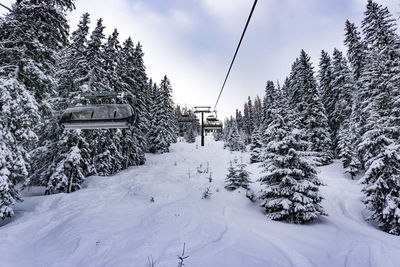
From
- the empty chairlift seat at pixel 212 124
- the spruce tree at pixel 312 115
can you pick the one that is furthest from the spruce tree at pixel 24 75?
the spruce tree at pixel 312 115

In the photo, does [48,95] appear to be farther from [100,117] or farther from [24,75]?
[100,117]

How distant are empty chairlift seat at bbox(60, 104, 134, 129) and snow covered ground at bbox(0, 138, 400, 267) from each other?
10.9ft

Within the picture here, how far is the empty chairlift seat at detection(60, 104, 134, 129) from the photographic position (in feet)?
17.9

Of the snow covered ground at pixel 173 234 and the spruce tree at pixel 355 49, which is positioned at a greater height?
the spruce tree at pixel 355 49

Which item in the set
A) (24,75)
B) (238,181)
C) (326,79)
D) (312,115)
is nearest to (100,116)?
(24,75)

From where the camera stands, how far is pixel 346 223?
29.7 ft

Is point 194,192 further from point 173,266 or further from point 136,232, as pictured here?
point 173,266

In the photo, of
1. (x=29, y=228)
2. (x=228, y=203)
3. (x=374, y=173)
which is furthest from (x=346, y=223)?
(x=29, y=228)

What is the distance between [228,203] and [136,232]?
15.1ft

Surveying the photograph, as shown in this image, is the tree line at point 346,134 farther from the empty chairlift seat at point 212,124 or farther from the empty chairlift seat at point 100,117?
the empty chairlift seat at point 212,124

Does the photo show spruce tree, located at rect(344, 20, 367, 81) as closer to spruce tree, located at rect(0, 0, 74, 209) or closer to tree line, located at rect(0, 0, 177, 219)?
tree line, located at rect(0, 0, 177, 219)

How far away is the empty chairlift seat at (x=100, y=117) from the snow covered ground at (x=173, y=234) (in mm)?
3318

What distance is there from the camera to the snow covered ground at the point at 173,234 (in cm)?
509

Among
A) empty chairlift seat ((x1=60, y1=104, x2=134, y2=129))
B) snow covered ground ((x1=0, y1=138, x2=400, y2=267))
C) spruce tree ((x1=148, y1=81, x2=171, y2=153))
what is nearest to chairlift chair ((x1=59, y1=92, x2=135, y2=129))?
empty chairlift seat ((x1=60, y1=104, x2=134, y2=129))
